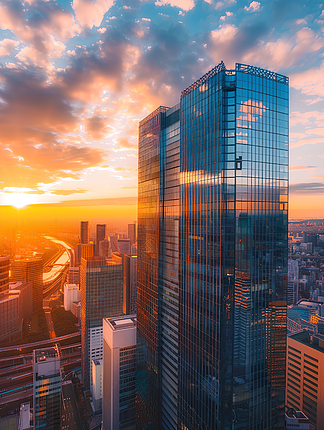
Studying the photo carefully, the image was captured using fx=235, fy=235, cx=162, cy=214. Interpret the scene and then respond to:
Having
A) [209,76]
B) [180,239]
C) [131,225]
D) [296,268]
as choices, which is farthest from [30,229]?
[296,268]

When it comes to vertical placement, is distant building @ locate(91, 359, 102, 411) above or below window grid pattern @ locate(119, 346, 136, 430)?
below

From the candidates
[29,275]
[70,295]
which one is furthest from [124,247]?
[29,275]

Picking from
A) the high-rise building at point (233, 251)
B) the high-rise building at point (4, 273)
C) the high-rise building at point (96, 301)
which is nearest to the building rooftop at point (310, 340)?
the high-rise building at point (233, 251)

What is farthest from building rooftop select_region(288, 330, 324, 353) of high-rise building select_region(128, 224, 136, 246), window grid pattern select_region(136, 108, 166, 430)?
high-rise building select_region(128, 224, 136, 246)

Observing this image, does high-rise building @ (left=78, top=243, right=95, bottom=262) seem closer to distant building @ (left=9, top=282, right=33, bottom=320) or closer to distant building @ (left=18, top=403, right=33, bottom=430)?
distant building @ (left=9, top=282, right=33, bottom=320)

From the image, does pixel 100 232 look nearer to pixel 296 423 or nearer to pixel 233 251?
pixel 296 423
